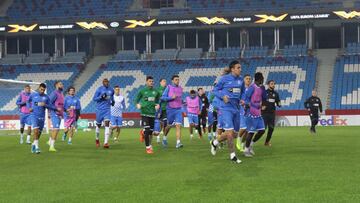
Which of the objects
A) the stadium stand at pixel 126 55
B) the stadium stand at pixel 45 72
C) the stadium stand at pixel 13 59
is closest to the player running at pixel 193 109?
the stadium stand at pixel 45 72

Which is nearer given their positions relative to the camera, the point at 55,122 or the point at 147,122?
the point at 147,122

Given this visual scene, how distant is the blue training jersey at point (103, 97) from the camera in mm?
21406

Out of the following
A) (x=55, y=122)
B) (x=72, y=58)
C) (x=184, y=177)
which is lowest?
(x=184, y=177)

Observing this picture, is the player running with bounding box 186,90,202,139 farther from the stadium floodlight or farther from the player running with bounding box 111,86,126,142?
the stadium floodlight

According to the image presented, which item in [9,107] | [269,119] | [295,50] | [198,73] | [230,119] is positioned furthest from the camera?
[295,50]

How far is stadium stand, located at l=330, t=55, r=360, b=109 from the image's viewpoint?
4719 centimetres

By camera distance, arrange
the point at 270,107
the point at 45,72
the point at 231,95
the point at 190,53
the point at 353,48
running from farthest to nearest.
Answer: the point at 190,53 → the point at 45,72 → the point at 353,48 → the point at 270,107 → the point at 231,95

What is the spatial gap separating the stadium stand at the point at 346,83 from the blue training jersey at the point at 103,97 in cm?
2876

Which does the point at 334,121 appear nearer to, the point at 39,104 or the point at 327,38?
the point at 327,38

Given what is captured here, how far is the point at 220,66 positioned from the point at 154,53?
25.3ft

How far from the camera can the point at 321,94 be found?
→ 49.8 m

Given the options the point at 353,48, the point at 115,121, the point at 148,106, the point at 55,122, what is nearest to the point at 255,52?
the point at 353,48

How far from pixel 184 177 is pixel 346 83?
41.2m

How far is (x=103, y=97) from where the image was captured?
21.4 meters
